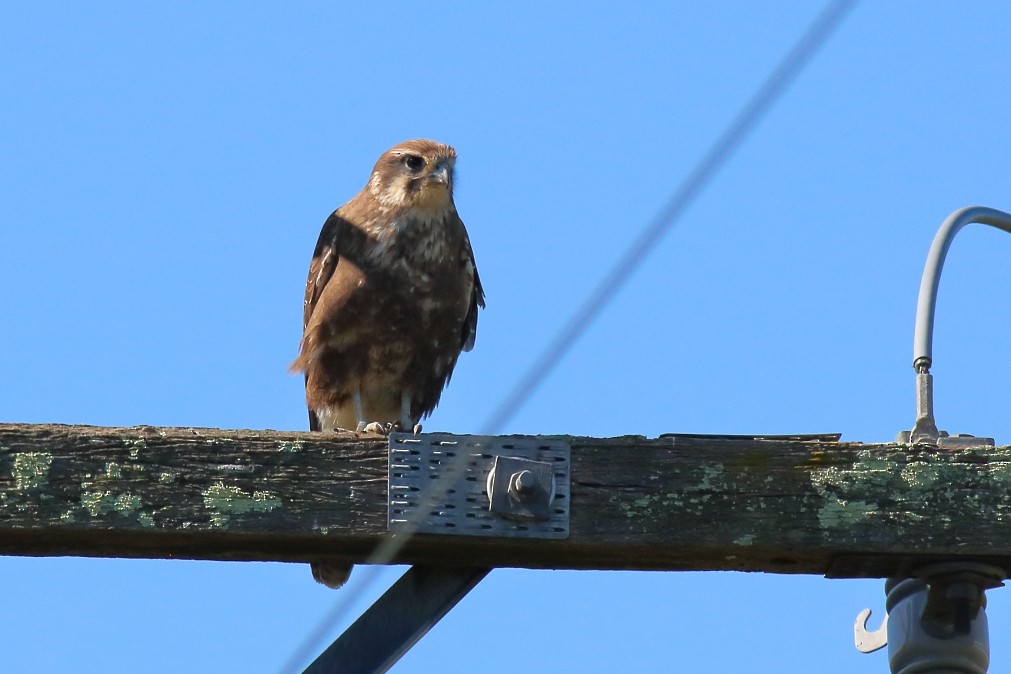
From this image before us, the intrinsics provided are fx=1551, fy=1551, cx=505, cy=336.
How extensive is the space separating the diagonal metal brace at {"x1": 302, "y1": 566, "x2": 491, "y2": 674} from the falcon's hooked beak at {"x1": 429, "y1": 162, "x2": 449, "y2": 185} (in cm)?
347

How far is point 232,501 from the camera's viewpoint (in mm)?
3217

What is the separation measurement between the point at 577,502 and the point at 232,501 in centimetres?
72

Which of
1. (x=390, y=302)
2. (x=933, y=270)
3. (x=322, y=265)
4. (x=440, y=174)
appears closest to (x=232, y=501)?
(x=933, y=270)

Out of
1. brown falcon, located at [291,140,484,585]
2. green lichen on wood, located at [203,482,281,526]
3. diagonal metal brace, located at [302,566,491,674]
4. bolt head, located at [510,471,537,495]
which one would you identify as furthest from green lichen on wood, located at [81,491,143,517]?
brown falcon, located at [291,140,484,585]

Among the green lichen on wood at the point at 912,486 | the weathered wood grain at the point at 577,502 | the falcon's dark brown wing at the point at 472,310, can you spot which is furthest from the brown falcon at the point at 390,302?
the green lichen on wood at the point at 912,486

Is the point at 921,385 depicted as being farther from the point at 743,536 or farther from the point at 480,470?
the point at 480,470

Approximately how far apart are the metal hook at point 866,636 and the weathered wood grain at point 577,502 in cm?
45

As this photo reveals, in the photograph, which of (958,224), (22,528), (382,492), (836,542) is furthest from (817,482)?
(22,528)

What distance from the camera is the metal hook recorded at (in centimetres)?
377

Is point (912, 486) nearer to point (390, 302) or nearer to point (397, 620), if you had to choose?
point (397, 620)

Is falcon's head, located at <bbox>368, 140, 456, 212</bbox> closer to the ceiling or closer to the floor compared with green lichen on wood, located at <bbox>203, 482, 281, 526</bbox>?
closer to the ceiling

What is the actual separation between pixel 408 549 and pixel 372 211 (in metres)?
3.40

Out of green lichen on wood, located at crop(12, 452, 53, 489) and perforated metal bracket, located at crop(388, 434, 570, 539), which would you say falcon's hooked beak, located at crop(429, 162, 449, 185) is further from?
green lichen on wood, located at crop(12, 452, 53, 489)

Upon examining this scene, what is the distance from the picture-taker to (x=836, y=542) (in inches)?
129
